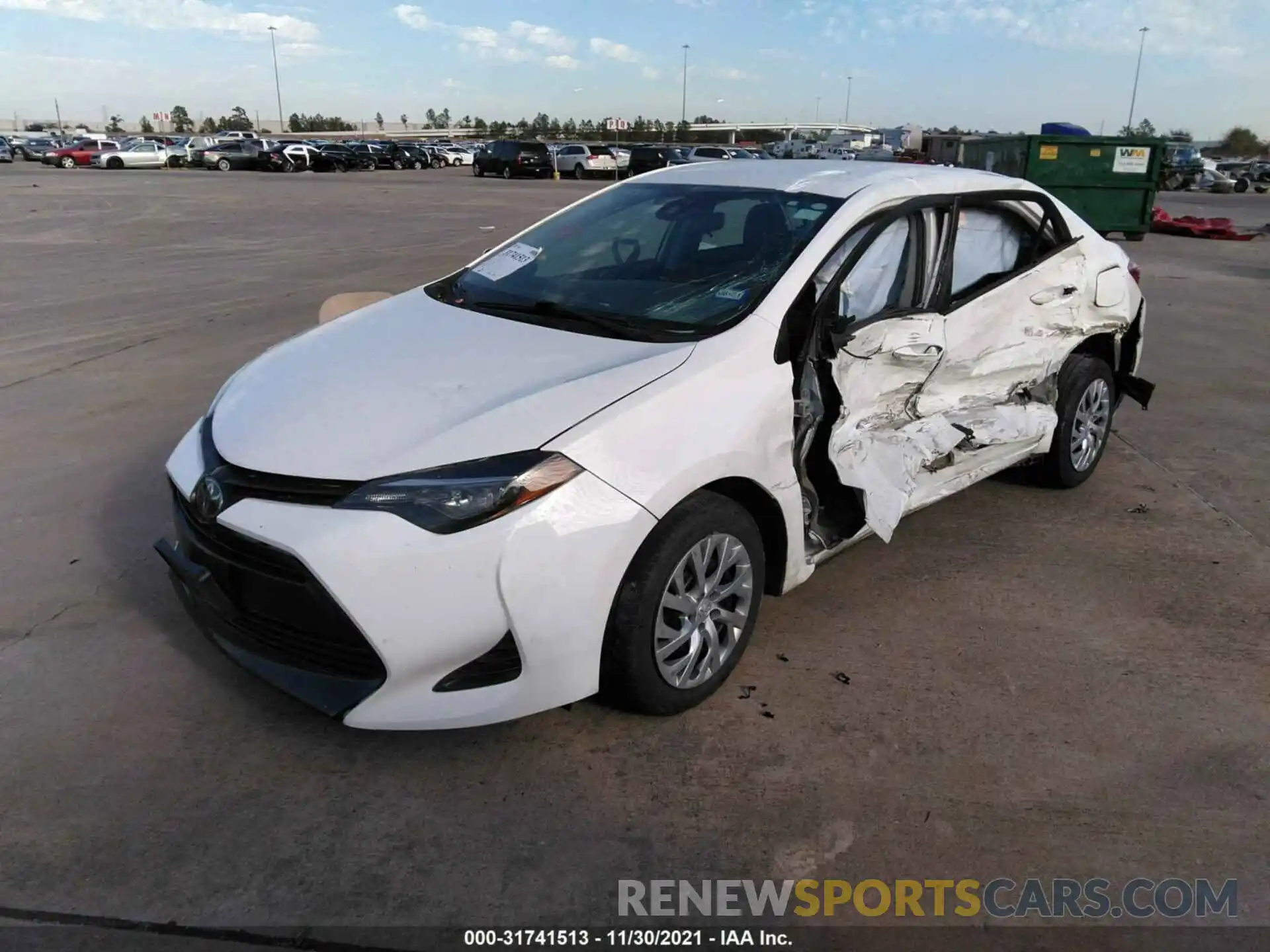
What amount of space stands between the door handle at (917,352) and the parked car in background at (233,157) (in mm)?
48103

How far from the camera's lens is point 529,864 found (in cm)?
253

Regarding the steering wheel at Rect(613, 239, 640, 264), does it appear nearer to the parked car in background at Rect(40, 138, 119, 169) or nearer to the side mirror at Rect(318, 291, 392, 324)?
the side mirror at Rect(318, 291, 392, 324)

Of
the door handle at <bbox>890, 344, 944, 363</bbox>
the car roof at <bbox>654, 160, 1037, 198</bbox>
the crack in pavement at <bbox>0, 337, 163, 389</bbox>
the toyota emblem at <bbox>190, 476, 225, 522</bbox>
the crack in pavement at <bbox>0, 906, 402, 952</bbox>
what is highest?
the car roof at <bbox>654, 160, 1037, 198</bbox>

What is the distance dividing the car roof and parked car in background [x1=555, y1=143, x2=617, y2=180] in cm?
3900

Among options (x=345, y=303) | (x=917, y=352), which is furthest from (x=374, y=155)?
(x=917, y=352)

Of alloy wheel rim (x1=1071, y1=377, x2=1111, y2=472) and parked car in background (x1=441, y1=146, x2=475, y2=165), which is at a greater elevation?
parked car in background (x1=441, y1=146, x2=475, y2=165)

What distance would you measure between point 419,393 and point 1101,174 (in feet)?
59.4

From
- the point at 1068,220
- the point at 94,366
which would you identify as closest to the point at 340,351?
the point at 1068,220

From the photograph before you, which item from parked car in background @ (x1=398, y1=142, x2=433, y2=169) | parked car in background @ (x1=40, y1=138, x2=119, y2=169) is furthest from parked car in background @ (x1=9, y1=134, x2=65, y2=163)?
parked car in background @ (x1=398, y1=142, x2=433, y2=169)

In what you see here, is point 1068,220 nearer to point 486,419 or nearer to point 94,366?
point 486,419

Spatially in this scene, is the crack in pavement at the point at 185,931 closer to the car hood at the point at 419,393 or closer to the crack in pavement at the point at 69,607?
the car hood at the point at 419,393

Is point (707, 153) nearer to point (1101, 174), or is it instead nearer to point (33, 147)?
point (1101, 174)

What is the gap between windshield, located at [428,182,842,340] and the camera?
11.3ft

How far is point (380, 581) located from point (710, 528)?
102cm
